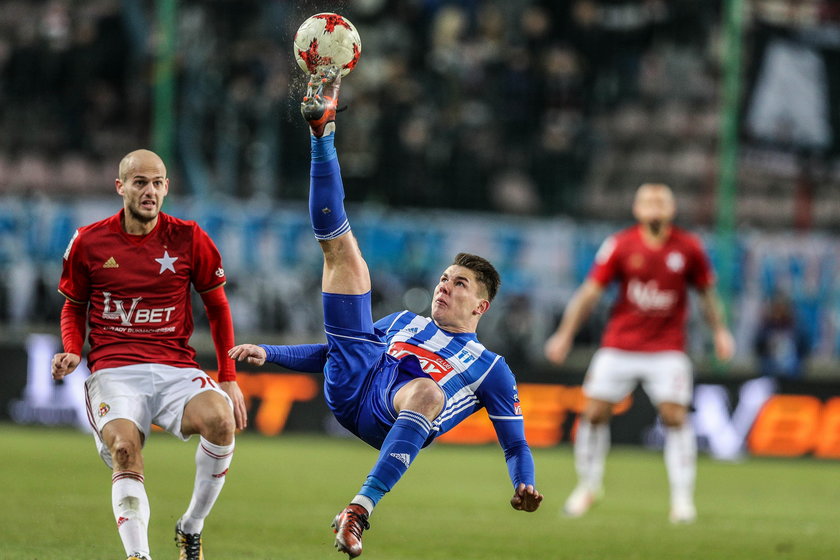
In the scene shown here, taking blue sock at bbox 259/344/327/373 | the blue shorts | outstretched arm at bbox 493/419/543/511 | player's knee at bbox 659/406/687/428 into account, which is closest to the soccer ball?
the blue shorts

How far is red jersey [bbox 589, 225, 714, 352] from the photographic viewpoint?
405 inches

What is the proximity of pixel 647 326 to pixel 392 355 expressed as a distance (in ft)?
13.9

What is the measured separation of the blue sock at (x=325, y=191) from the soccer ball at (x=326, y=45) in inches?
14.3

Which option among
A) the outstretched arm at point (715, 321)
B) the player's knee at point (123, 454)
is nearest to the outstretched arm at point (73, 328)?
the player's knee at point (123, 454)

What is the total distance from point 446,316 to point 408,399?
590 millimetres

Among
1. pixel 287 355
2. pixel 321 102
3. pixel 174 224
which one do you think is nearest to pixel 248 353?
pixel 287 355

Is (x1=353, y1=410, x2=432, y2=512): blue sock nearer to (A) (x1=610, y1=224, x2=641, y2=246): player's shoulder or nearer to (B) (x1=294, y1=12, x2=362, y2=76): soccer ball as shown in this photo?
(B) (x1=294, y1=12, x2=362, y2=76): soccer ball

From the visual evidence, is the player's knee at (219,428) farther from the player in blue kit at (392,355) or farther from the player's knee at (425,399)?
the player's knee at (425,399)

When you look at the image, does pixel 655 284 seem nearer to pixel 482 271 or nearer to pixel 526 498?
pixel 482 271

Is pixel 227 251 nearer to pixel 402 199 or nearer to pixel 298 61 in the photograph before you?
pixel 402 199

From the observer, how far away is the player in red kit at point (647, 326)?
1014 cm

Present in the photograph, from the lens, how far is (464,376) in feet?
20.7

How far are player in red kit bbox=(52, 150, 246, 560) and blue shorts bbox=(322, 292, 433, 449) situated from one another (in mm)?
485

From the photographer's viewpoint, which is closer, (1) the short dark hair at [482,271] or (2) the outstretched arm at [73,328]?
(2) the outstretched arm at [73,328]
